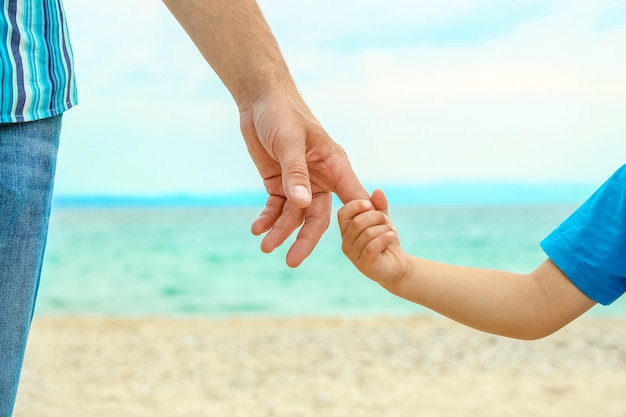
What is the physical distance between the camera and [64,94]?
1137mm

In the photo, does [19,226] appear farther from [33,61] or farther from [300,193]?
[300,193]

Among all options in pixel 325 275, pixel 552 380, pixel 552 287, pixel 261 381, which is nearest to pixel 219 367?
pixel 261 381

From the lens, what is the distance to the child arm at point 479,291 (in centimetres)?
169

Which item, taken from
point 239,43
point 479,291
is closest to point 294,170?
point 239,43

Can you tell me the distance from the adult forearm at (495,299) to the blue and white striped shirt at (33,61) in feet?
3.14

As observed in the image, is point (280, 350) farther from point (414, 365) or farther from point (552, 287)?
point (552, 287)

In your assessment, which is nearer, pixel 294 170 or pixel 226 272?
pixel 294 170

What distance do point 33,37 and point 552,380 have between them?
4.65 m

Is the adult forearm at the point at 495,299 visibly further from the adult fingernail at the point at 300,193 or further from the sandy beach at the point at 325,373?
the sandy beach at the point at 325,373

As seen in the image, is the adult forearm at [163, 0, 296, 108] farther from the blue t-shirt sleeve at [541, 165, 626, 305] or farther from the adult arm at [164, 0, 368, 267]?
the blue t-shirt sleeve at [541, 165, 626, 305]

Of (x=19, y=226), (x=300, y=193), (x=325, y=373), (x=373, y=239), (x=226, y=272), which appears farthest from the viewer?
(x=226, y=272)

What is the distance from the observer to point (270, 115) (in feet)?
4.70

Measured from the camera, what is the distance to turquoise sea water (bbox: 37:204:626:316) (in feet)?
37.0

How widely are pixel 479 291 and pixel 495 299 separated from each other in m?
0.04
